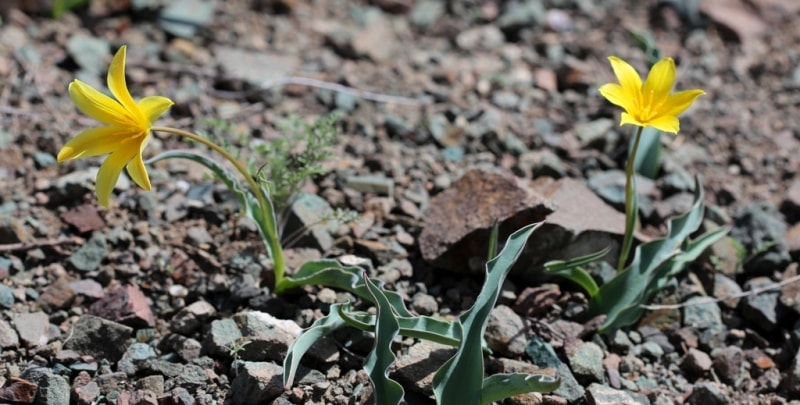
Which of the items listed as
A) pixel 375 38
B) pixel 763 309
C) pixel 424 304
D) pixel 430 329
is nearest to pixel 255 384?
pixel 430 329

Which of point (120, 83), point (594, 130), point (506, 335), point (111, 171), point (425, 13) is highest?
point (120, 83)

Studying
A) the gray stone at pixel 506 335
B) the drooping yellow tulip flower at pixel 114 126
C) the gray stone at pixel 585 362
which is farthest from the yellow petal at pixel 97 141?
the gray stone at pixel 585 362

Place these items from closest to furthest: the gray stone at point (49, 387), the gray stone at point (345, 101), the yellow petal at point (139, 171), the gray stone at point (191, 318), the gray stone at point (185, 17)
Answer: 1. the yellow petal at point (139, 171)
2. the gray stone at point (49, 387)
3. the gray stone at point (191, 318)
4. the gray stone at point (345, 101)
5. the gray stone at point (185, 17)

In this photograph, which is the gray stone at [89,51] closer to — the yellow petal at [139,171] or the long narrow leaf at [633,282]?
the yellow petal at [139,171]

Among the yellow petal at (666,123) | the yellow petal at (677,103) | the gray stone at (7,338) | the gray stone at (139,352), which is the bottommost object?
the gray stone at (139,352)

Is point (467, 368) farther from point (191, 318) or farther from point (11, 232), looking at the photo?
point (11, 232)

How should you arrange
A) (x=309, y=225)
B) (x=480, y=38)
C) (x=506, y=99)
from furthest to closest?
(x=480, y=38), (x=506, y=99), (x=309, y=225)

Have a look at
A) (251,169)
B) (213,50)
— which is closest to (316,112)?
(213,50)

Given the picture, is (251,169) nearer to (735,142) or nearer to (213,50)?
(213,50)
